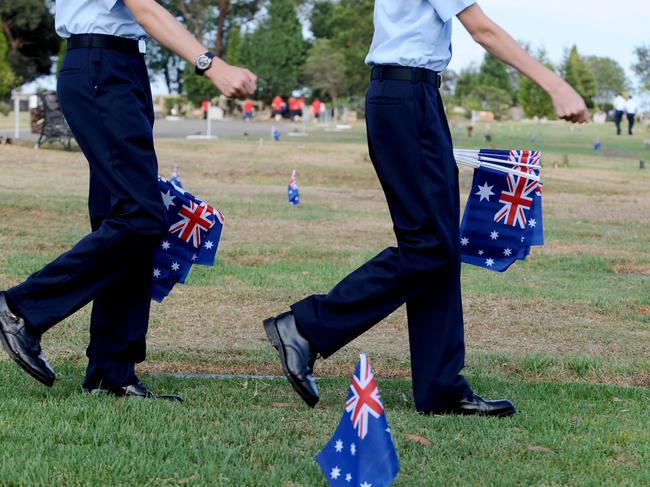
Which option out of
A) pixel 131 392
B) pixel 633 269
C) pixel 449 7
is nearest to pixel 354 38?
pixel 633 269

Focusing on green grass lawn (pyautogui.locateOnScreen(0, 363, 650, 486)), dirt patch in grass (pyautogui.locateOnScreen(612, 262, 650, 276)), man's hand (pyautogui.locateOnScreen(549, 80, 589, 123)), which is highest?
A: man's hand (pyautogui.locateOnScreen(549, 80, 589, 123))

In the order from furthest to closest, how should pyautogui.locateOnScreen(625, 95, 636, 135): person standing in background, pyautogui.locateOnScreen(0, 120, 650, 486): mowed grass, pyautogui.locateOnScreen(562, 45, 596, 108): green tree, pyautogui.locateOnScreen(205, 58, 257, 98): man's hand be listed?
pyautogui.locateOnScreen(562, 45, 596, 108): green tree < pyautogui.locateOnScreen(625, 95, 636, 135): person standing in background < pyautogui.locateOnScreen(205, 58, 257, 98): man's hand < pyautogui.locateOnScreen(0, 120, 650, 486): mowed grass

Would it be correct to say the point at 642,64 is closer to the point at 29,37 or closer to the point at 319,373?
the point at 29,37

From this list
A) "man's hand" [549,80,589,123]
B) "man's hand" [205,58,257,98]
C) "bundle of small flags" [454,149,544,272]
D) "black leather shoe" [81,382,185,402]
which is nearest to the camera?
"man's hand" [205,58,257,98]

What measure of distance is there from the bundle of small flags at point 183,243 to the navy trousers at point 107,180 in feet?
1.47

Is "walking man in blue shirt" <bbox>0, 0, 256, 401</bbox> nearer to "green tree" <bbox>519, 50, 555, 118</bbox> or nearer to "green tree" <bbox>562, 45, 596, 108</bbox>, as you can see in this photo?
"green tree" <bbox>519, 50, 555, 118</bbox>

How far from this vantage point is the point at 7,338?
14.8 feet

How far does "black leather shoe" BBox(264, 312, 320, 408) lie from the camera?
4.47 metres

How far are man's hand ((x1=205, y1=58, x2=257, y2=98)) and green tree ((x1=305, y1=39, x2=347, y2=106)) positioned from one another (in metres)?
63.5

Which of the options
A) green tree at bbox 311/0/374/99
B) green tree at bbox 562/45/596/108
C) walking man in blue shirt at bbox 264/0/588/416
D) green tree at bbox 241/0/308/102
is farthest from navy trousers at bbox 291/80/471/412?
green tree at bbox 562/45/596/108

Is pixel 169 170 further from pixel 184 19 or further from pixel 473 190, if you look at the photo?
pixel 184 19

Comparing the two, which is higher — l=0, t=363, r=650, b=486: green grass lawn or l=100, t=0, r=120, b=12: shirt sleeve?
l=100, t=0, r=120, b=12: shirt sleeve

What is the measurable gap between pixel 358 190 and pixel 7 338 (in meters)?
13.3

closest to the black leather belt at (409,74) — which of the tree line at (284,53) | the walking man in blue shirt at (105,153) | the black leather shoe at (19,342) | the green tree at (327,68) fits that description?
the walking man in blue shirt at (105,153)
